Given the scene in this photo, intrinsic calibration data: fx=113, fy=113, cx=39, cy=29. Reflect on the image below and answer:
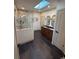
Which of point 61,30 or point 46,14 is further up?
point 46,14

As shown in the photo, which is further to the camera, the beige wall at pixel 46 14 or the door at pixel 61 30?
the beige wall at pixel 46 14

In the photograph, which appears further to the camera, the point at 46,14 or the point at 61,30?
the point at 46,14

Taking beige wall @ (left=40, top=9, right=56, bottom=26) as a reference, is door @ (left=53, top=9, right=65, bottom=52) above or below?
below

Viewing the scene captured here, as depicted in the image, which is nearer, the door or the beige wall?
the door

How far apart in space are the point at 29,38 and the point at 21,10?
153 inches

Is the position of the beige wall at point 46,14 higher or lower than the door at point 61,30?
higher
